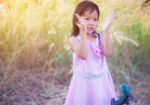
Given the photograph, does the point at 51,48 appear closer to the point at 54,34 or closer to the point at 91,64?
the point at 54,34

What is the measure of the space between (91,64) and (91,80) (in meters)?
0.09

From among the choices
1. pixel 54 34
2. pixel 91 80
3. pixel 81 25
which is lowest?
pixel 91 80

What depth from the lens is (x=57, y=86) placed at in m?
3.51

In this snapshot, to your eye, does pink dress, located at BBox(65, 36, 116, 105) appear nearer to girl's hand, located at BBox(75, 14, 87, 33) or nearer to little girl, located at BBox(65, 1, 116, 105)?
little girl, located at BBox(65, 1, 116, 105)

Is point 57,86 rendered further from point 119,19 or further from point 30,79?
point 119,19

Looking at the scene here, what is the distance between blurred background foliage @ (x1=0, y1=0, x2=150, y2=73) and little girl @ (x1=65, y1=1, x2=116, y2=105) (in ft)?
3.23

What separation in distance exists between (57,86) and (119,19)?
0.75m

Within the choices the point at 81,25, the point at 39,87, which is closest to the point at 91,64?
the point at 81,25

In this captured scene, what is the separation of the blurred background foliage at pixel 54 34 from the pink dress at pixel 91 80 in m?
0.99

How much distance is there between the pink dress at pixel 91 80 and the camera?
2.51m

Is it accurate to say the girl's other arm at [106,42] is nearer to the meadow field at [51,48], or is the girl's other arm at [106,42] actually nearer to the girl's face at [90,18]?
the girl's face at [90,18]

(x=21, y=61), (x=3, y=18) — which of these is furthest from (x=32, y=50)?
(x=3, y=18)

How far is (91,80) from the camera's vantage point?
252 cm

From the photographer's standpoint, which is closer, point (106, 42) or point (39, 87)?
point (106, 42)
